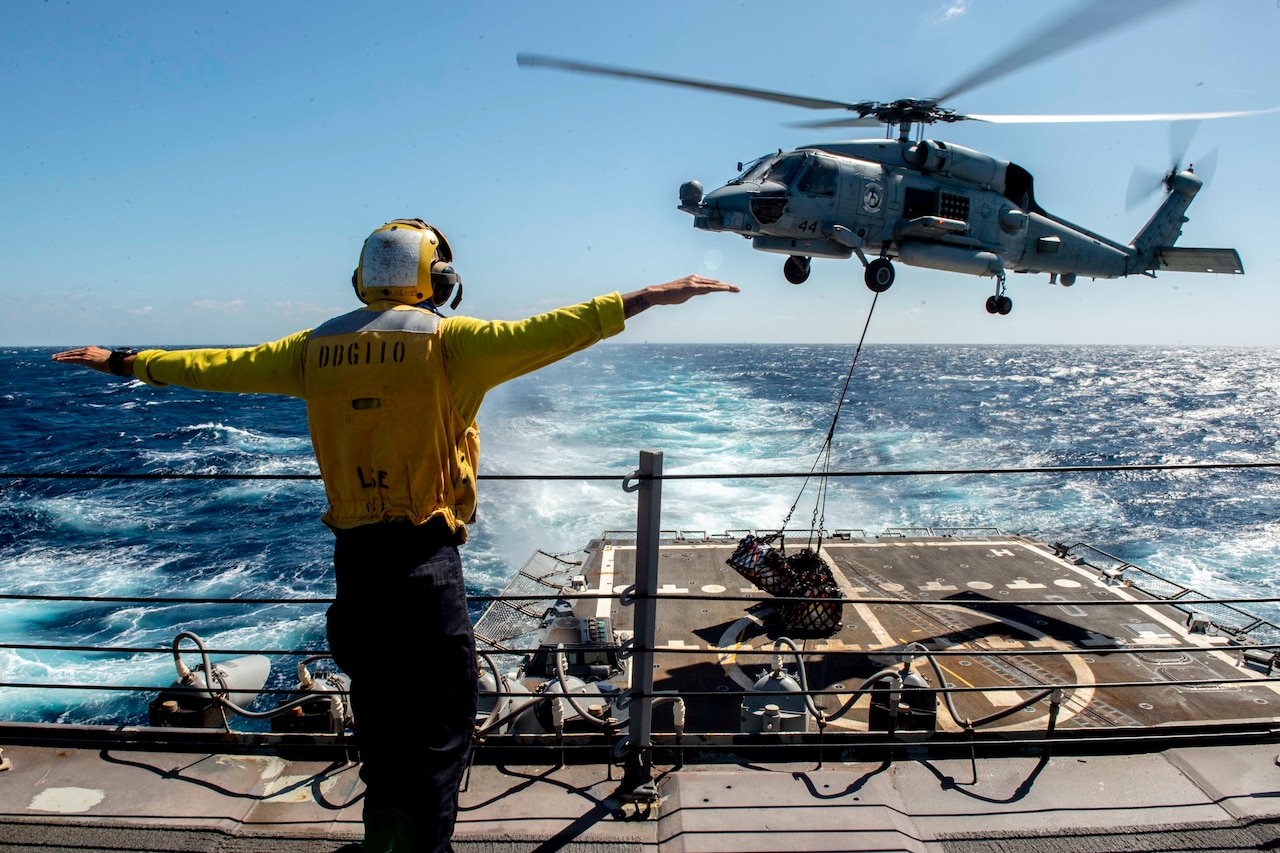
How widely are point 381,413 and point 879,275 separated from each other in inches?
480

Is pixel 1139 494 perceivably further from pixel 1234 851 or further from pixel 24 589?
pixel 24 589

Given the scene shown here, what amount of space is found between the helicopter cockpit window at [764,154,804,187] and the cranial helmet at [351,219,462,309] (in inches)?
426

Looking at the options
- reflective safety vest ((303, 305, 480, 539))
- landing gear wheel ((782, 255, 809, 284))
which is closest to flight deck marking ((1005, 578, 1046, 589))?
landing gear wheel ((782, 255, 809, 284))

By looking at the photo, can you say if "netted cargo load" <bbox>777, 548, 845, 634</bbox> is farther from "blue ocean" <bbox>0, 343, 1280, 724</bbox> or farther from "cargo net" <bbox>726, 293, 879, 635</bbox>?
"blue ocean" <bbox>0, 343, 1280, 724</bbox>

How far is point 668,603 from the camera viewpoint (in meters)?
20.6

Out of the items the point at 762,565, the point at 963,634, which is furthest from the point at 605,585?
the point at 963,634

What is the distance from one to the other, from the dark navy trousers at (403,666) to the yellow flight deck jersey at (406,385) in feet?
0.39

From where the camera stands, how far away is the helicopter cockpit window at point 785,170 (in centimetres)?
1238

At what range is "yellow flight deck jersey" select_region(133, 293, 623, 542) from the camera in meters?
2.33

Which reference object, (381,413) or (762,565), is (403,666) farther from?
(762,565)

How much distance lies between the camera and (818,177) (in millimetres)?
12344

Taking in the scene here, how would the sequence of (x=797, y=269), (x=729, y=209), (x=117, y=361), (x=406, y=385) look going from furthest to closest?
1. (x=797, y=269)
2. (x=729, y=209)
3. (x=117, y=361)
4. (x=406, y=385)

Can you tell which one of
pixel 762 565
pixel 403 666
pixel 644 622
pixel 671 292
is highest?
pixel 671 292

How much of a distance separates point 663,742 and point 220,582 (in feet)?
77.9
